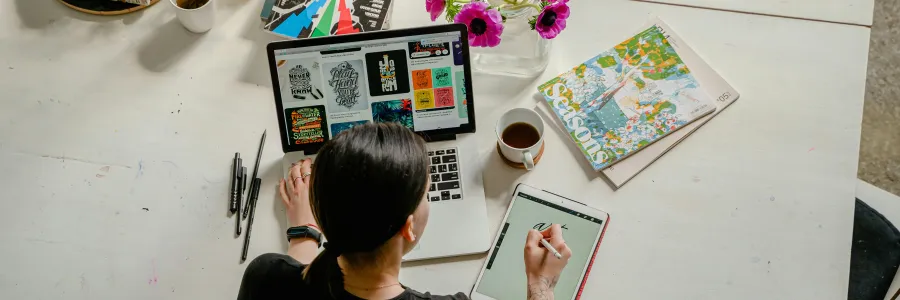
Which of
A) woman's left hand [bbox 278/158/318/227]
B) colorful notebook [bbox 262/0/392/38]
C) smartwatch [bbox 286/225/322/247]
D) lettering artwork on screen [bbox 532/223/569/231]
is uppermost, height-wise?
colorful notebook [bbox 262/0/392/38]

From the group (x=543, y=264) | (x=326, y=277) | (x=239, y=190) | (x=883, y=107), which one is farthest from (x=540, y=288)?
(x=883, y=107)

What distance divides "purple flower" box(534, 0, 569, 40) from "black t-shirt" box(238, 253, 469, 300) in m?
0.42

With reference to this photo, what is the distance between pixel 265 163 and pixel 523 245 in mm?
462

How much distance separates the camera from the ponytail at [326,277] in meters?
0.94

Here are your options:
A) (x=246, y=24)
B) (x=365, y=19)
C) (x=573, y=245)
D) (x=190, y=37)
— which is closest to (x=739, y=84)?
(x=573, y=245)

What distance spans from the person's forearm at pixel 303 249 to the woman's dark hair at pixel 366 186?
22 centimetres

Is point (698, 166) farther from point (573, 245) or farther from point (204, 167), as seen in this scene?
point (204, 167)

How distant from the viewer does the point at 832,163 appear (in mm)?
1183

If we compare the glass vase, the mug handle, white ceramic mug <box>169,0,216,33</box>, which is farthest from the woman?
white ceramic mug <box>169,0,216,33</box>

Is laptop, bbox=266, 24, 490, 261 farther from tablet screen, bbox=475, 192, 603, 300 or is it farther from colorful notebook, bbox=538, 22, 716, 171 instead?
colorful notebook, bbox=538, 22, 716, 171

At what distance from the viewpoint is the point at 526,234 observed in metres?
1.14

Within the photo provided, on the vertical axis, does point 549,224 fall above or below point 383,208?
below

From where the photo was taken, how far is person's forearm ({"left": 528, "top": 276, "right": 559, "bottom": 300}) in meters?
1.06

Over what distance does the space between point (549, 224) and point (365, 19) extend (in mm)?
493
